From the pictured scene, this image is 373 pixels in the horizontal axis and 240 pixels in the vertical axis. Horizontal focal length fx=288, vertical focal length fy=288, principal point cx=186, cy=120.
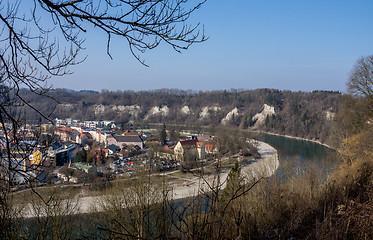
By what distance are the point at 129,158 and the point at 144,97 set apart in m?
45.8

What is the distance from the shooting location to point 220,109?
58156 mm

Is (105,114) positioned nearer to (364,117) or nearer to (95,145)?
(95,145)

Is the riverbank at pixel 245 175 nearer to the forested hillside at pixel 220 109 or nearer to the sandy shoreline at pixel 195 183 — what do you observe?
the sandy shoreline at pixel 195 183

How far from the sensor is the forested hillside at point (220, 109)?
43.6 metres

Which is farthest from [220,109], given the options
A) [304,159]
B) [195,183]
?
[195,183]

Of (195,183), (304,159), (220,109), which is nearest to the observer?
(195,183)

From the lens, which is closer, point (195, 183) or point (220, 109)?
point (195, 183)

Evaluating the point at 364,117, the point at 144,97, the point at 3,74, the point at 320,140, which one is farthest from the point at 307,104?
the point at 3,74

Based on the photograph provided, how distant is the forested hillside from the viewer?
43.6 meters

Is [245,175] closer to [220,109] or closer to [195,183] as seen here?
[195,183]

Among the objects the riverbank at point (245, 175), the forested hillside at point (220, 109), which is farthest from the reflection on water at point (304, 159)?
the forested hillside at point (220, 109)

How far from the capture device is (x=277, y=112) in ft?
164

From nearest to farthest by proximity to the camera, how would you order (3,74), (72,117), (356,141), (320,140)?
(3,74), (356,141), (320,140), (72,117)

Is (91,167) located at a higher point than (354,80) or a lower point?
lower
